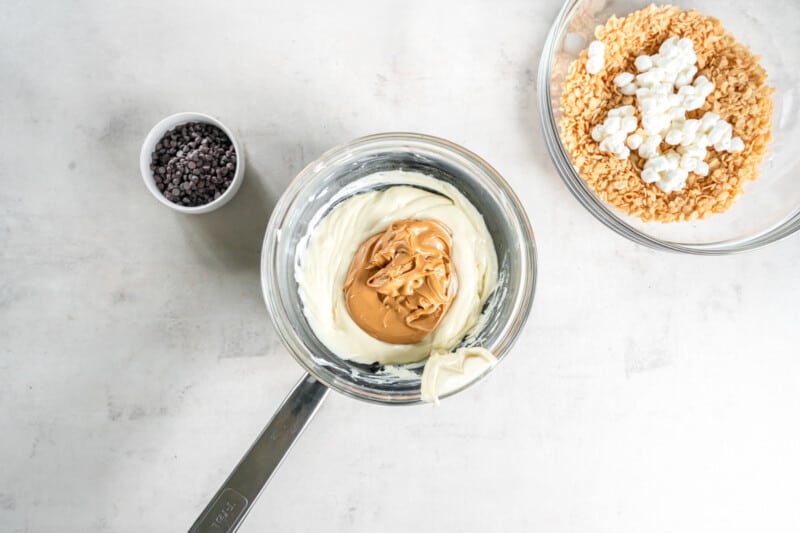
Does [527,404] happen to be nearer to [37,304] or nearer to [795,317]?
[795,317]

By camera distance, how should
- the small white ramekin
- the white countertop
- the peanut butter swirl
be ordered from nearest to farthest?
the peanut butter swirl → the small white ramekin → the white countertop

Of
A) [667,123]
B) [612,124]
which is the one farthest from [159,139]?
[667,123]

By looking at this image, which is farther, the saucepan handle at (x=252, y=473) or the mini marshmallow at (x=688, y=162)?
the mini marshmallow at (x=688, y=162)

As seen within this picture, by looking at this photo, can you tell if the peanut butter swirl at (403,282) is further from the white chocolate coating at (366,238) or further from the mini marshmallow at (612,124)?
the mini marshmallow at (612,124)

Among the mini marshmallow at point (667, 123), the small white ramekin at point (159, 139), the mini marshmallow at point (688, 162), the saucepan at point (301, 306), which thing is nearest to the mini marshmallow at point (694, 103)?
the mini marshmallow at point (667, 123)

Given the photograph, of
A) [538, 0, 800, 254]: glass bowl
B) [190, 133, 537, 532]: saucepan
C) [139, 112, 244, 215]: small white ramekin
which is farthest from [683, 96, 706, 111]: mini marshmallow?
[139, 112, 244, 215]: small white ramekin

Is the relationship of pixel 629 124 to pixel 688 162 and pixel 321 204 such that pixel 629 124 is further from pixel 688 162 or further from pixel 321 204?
pixel 321 204

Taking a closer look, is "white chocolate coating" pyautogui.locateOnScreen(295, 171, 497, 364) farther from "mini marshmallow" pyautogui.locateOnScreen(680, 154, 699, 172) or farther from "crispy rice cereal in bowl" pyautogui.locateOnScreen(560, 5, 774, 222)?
A: "mini marshmallow" pyautogui.locateOnScreen(680, 154, 699, 172)
